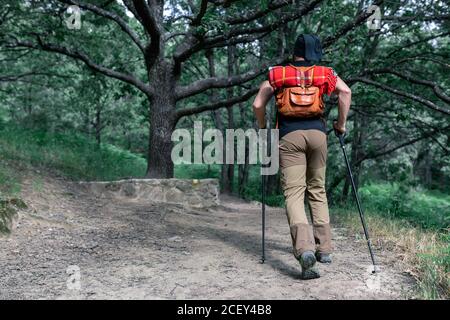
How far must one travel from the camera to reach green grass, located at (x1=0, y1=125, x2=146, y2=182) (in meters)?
9.29

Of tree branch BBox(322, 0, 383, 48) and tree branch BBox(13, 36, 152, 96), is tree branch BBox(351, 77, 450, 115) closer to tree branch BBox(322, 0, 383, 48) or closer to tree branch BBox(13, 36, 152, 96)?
tree branch BBox(322, 0, 383, 48)

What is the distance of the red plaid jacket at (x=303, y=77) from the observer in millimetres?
4141

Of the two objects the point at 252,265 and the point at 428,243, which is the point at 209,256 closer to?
the point at 252,265

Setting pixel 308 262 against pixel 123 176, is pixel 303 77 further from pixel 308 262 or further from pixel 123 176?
pixel 123 176

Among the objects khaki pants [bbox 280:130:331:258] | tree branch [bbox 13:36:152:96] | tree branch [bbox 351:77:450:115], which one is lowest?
khaki pants [bbox 280:130:331:258]

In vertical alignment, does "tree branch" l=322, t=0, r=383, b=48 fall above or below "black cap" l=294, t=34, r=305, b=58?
above

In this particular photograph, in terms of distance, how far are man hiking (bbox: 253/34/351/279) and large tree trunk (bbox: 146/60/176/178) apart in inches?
231

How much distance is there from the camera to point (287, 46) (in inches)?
601

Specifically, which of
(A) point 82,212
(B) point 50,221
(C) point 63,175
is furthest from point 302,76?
(C) point 63,175

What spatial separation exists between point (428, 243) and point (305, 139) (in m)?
1.88

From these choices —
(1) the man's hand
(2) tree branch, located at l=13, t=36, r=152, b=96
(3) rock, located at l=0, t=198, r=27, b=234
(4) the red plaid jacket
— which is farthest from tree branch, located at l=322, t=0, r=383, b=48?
(3) rock, located at l=0, t=198, r=27, b=234

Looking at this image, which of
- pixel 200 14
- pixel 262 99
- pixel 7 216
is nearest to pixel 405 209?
pixel 200 14

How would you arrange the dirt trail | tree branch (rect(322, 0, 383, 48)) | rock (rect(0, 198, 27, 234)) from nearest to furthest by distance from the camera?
the dirt trail
rock (rect(0, 198, 27, 234))
tree branch (rect(322, 0, 383, 48))

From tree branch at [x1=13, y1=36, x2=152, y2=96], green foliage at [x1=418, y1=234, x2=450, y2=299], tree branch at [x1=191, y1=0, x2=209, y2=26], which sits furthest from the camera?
tree branch at [x1=13, y1=36, x2=152, y2=96]
